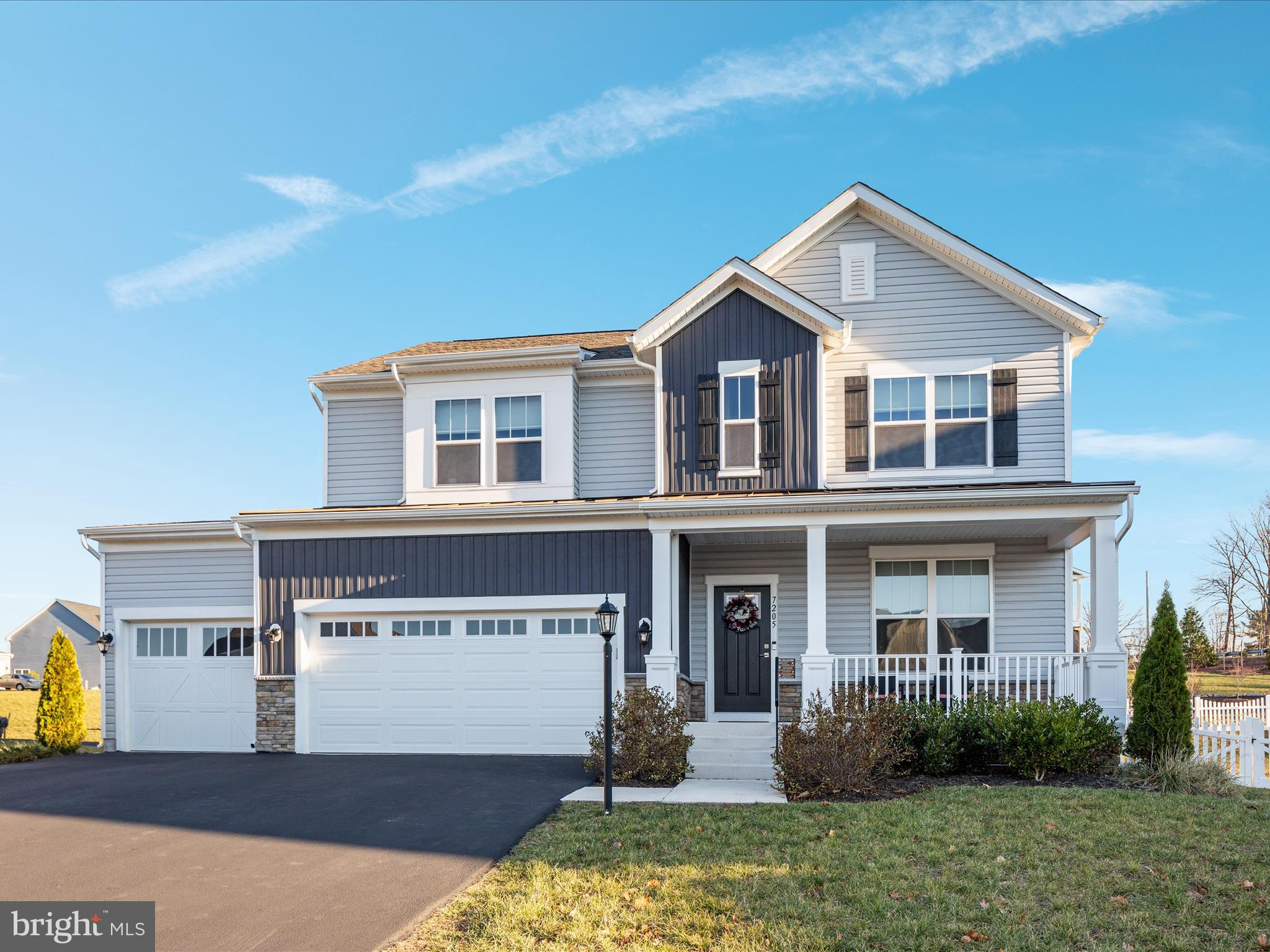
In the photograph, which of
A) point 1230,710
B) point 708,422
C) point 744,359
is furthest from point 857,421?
point 1230,710

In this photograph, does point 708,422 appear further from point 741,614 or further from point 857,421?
point 741,614

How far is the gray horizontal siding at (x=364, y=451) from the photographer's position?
54.6 ft

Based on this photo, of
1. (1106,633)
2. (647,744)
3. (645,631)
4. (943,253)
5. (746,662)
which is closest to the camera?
(647,744)

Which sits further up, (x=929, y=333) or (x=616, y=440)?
(x=929, y=333)

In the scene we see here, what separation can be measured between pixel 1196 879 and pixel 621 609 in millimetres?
8074

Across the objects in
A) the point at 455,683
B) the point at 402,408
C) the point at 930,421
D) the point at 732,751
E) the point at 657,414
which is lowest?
the point at 732,751

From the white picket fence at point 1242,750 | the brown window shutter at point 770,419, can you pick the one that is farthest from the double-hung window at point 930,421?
the white picket fence at point 1242,750

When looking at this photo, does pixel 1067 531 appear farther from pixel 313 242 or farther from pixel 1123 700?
pixel 313 242

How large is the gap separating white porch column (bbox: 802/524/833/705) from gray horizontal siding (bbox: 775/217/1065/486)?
1900mm

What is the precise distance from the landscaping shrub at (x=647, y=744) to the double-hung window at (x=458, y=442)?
5.36 m

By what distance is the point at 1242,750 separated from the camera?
1181 centimetres

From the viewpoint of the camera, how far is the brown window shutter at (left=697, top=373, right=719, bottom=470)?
14.5m

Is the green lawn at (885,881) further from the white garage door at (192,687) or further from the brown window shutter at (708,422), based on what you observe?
the white garage door at (192,687)

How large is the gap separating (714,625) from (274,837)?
26.5 feet
